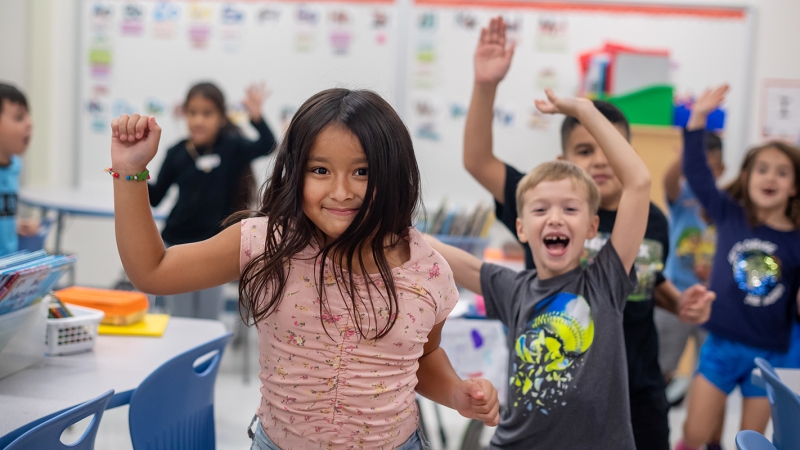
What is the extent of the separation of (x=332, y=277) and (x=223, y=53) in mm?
4337

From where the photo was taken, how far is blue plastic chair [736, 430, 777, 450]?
131 centimetres

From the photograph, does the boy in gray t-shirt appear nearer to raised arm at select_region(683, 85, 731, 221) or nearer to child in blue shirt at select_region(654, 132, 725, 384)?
raised arm at select_region(683, 85, 731, 221)

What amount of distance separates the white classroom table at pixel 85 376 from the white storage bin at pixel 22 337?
0.08 ft

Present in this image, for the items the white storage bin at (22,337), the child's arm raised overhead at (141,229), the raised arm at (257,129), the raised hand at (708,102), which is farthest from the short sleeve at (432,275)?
the raised arm at (257,129)

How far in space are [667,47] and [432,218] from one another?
7.53 ft

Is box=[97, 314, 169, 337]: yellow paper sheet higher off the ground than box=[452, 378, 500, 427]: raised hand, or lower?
lower

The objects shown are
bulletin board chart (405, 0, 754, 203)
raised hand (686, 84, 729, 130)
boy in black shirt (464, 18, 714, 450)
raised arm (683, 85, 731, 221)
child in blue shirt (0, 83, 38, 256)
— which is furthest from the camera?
bulletin board chart (405, 0, 754, 203)

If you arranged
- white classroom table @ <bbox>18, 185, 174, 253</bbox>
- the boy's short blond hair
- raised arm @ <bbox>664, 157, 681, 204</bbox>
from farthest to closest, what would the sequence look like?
1. white classroom table @ <bbox>18, 185, 174, 253</bbox>
2. raised arm @ <bbox>664, 157, 681, 204</bbox>
3. the boy's short blond hair

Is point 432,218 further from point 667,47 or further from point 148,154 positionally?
point 148,154

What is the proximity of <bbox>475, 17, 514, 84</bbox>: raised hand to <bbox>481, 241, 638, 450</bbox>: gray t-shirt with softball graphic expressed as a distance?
52 cm

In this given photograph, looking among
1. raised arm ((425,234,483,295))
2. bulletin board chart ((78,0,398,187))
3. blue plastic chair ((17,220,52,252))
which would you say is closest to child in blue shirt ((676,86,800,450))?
raised arm ((425,234,483,295))

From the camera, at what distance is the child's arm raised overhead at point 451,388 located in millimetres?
1303

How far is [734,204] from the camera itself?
9.28 ft

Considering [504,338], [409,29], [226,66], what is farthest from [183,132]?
[504,338]
